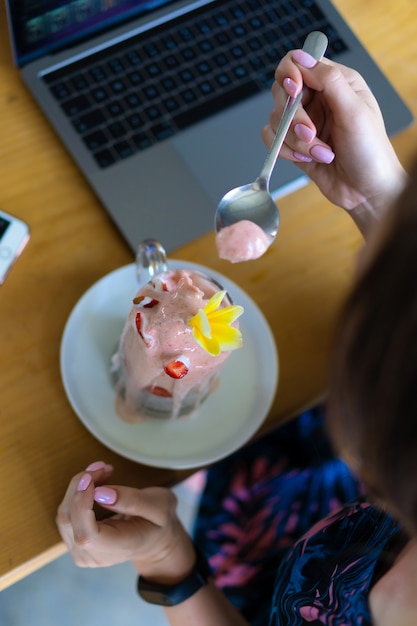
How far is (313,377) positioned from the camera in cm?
71

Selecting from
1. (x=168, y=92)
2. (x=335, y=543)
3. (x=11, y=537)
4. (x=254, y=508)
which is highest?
(x=168, y=92)

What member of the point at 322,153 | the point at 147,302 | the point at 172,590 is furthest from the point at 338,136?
the point at 172,590

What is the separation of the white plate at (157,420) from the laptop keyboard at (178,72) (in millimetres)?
162

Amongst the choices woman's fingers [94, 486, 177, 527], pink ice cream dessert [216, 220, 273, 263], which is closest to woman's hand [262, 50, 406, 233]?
pink ice cream dessert [216, 220, 273, 263]

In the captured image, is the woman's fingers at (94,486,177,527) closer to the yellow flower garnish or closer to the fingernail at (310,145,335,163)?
the yellow flower garnish

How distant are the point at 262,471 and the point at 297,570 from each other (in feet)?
0.70

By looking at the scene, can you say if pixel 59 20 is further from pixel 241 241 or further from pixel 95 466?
pixel 95 466

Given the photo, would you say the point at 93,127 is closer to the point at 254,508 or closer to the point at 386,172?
the point at 386,172

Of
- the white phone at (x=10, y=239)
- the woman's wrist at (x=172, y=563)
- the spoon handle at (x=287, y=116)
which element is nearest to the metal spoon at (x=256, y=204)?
the spoon handle at (x=287, y=116)

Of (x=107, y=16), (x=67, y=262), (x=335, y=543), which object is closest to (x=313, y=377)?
(x=335, y=543)

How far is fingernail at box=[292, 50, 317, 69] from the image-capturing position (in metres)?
0.64

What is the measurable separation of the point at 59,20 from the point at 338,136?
316 millimetres

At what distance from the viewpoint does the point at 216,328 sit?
515 millimetres

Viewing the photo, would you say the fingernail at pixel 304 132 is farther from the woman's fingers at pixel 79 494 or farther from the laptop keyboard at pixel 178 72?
the woman's fingers at pixel 79 494
